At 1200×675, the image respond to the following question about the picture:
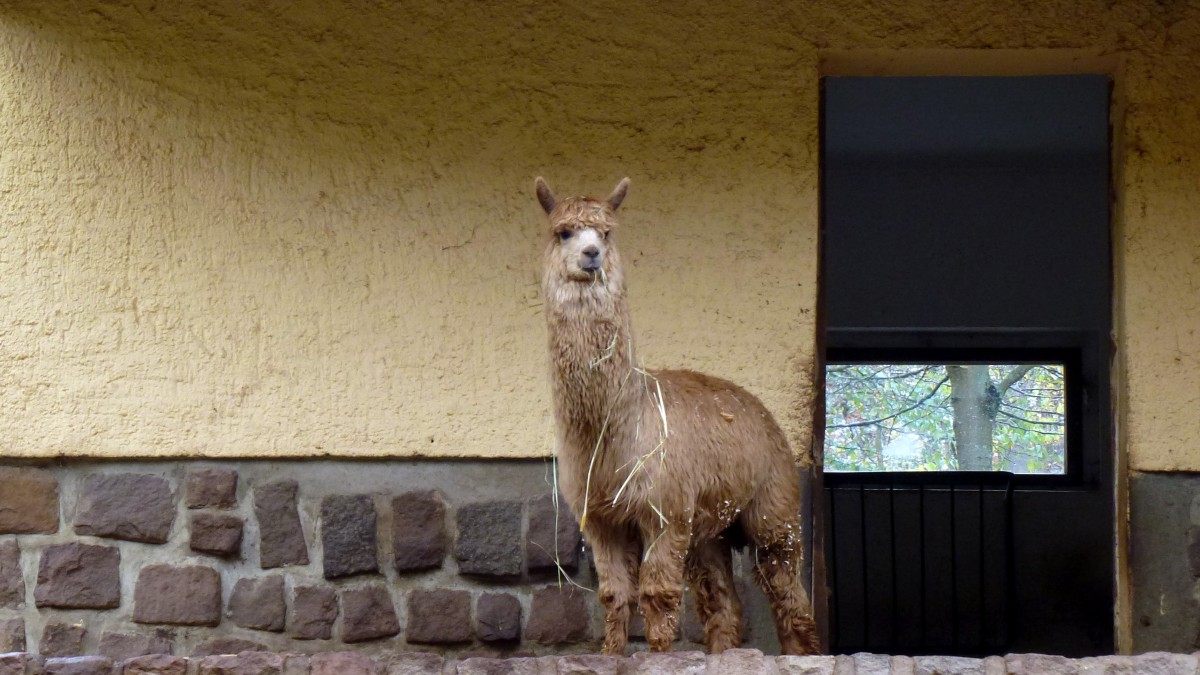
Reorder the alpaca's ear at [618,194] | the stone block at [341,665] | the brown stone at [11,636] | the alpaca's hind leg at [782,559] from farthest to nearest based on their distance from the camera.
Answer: the brown stone at [11,636] < the alpaca's hind leg at [782,559] < the alpaca's ear at [618,194] < the stone block at [341,665]

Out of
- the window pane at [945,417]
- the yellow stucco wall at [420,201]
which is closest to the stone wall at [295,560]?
the yellow stucco wall at [420,201]

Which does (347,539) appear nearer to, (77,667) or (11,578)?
(11,578)

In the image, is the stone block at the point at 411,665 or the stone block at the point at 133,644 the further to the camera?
the stone block at the point at 133,644

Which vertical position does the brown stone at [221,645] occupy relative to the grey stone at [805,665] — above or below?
below

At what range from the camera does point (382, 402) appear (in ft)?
16.7

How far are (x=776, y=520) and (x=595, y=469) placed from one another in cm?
74

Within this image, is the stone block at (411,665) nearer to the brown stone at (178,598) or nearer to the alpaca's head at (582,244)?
the alpaca's head at (582,244)

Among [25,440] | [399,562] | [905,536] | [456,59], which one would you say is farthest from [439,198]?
[905,536]

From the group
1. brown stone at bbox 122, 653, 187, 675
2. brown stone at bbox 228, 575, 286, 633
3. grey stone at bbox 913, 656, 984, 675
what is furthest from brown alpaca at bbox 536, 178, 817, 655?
brown stone at bbox 228, 575, 286, 633

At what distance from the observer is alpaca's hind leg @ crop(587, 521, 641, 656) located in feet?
13.2

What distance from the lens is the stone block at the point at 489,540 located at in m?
5.05

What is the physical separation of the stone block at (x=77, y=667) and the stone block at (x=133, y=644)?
121 centimetres

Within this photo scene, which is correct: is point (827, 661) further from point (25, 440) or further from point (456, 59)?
point (25, 440)

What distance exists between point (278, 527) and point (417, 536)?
51cm
